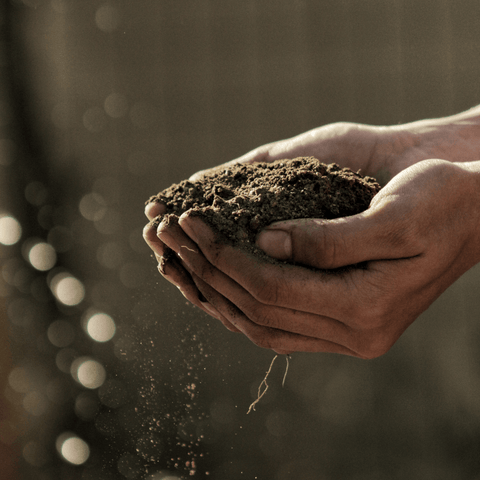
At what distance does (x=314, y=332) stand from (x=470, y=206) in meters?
0.76

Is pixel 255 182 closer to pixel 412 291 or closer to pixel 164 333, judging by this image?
pixel 412 291

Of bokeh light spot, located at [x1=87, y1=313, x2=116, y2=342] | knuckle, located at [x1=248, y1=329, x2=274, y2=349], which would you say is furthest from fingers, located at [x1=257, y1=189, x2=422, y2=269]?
bokeh light spot, located at [x1=87, y1=313, x2=116, y2=342]

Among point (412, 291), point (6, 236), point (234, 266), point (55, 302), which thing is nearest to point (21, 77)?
point (6, 236)

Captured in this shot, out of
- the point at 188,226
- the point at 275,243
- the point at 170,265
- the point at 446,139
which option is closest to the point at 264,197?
the point at 275,243

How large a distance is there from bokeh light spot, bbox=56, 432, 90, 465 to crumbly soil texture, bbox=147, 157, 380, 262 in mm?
2846

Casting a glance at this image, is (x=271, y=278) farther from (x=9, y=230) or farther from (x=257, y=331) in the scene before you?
(x=9, y=230)

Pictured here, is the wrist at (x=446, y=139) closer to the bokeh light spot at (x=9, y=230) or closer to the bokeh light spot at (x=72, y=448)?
the bokeh light spot at (x=9, y=230)

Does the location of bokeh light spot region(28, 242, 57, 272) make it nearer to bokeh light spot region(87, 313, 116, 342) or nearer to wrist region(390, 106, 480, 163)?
bokeh light spot region(87, 313, 116, 342)

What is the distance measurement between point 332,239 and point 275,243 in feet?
0.59

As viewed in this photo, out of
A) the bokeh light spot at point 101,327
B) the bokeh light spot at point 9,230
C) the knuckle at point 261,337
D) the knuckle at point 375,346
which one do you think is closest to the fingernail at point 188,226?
the knuckle at point 261,337

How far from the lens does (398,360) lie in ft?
11.2

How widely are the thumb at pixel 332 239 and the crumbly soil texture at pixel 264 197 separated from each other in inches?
2.5

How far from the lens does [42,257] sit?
3.72m

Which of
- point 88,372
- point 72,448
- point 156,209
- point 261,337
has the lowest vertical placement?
point 72,448
